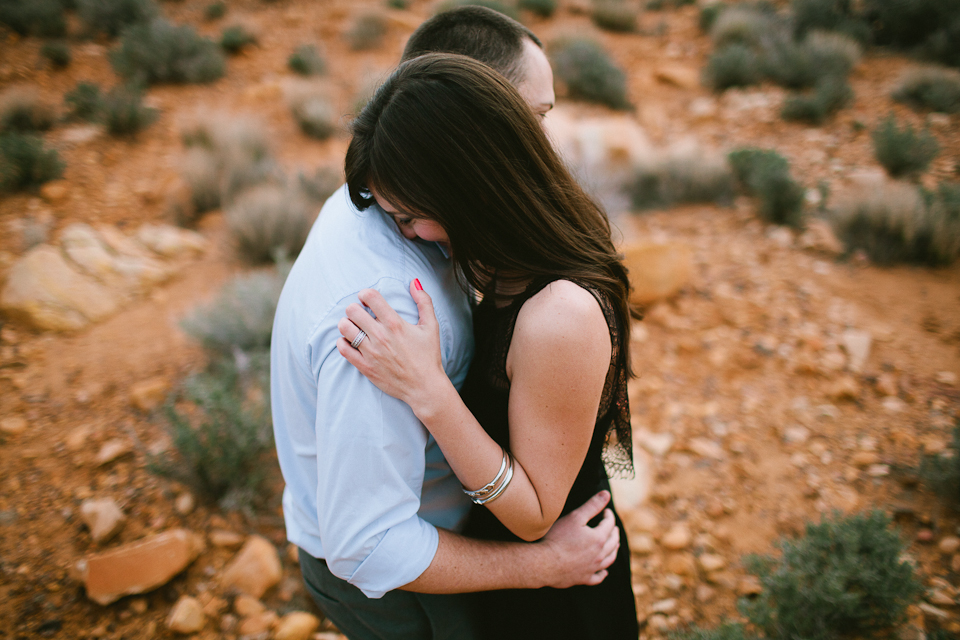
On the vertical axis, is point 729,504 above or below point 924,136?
below

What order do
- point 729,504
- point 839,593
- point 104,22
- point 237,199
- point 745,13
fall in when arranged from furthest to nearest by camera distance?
point 745,13 → point 104,22 → point 237,199 → point 729,504 → point 839,593

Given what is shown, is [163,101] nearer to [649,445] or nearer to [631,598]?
[649,445]

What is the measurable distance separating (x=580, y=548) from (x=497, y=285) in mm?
759

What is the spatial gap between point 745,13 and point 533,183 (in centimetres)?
1004

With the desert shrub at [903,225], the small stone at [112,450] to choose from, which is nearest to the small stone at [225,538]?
the small stone at [112,450]

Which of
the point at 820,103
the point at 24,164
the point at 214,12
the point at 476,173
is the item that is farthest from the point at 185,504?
the point at 214,12

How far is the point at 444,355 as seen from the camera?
1.15 metres

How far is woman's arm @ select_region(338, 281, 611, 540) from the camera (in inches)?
36.7

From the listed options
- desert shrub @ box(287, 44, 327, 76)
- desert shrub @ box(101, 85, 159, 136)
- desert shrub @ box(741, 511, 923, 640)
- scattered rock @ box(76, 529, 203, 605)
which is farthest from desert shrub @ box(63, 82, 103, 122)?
desert shrub @ box(741, 511, 923, 640)

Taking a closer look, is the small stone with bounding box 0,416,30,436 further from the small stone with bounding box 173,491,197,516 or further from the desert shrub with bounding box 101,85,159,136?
the desert shrub with bounding box 101,85,159,136

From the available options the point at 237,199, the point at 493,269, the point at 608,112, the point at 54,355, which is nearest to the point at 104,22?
the point at 237,199

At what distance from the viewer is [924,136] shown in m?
4.74

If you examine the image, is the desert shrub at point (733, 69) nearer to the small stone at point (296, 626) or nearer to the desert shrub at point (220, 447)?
the desert shrub at point (220, 447)

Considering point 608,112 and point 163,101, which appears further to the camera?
point 608,112
